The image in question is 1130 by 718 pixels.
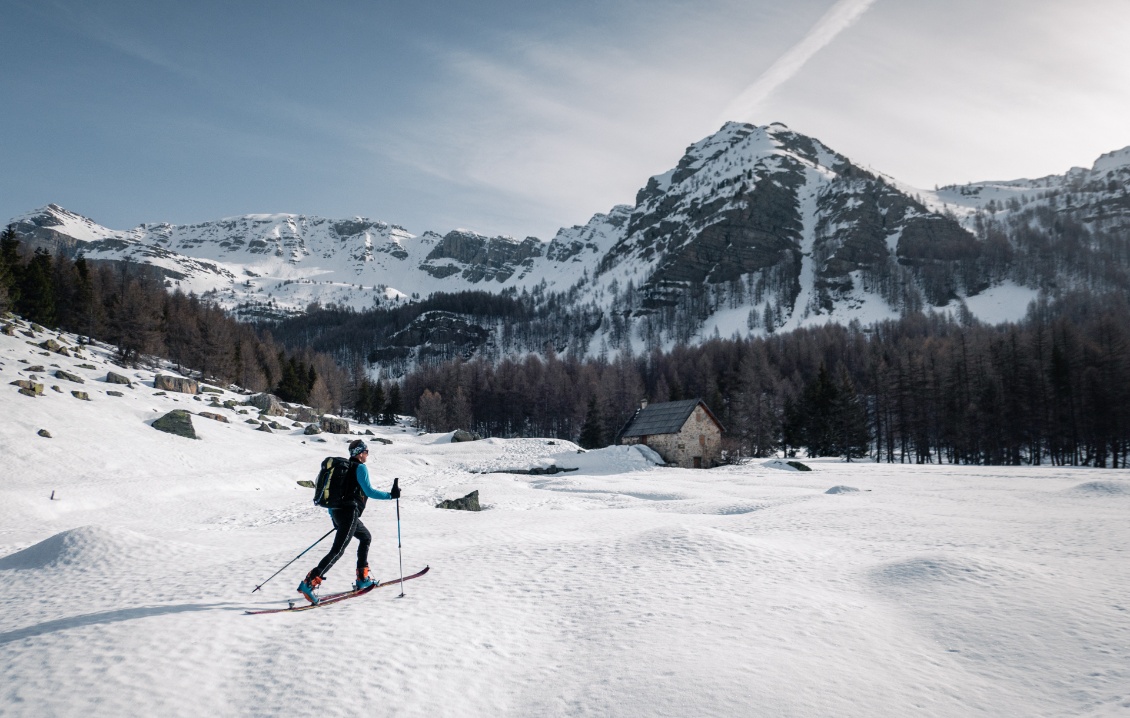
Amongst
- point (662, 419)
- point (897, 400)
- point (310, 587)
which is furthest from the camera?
point (897, 400)

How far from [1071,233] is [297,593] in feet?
854

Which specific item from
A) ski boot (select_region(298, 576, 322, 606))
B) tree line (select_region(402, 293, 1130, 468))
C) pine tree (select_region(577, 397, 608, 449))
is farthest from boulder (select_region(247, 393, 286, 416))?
ski boot (select_region(298, 576, 322, 606))

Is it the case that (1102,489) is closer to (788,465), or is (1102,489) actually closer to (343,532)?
(788,465)

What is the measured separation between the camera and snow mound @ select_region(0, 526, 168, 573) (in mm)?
11297

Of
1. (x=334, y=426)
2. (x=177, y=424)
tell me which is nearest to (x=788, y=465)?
(x=177, y=424)

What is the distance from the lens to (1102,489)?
22.7 meters

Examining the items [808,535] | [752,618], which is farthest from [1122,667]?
[808,535]

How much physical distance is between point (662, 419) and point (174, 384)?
44984 millimetres

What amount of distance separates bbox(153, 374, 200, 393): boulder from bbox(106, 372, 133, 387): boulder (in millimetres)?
3610

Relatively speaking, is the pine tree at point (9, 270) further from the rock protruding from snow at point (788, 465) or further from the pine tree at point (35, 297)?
the rock protruding from snow at point (788, 465)

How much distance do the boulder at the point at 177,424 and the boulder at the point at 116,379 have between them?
1140cm

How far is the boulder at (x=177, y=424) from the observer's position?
3391 cm

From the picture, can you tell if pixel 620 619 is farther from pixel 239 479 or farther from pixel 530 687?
pixel 239 479

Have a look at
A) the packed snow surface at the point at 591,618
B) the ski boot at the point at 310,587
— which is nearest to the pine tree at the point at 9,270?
the packed snow surface at the point at 591,618
